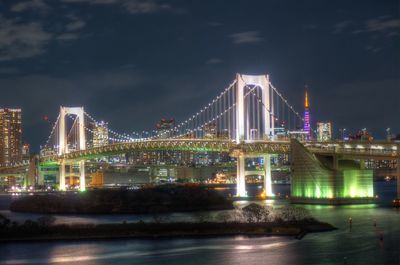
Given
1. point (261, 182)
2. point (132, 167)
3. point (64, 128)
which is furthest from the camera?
point (261, 182)

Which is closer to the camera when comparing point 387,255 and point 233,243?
point 387,255

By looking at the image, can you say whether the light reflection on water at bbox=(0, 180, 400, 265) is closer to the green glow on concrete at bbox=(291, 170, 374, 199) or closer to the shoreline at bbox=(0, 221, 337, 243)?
the shoreline at bbox=(0, 221, 337, 243)

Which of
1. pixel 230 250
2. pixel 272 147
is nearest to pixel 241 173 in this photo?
pixel 272 147

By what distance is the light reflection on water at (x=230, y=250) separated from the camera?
21359 millimetres

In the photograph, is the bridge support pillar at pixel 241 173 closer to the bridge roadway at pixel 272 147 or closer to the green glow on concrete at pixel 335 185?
the bridge roadway at pixel 272 147

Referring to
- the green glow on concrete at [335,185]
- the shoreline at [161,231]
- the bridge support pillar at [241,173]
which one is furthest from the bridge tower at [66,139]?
the shoreline at [161,231]

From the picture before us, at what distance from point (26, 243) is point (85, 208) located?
1713 cm

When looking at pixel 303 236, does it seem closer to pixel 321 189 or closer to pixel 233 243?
pixel 233 243

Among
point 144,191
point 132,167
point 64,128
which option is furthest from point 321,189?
point 132,167

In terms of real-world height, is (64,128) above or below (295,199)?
above

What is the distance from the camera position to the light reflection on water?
21.4 metres

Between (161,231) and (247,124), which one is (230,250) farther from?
(247,124)

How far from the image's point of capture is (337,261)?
67.9 feet

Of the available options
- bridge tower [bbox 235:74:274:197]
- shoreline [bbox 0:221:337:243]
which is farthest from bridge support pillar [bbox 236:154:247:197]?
shoreline [bbox 0:221:337:243]
